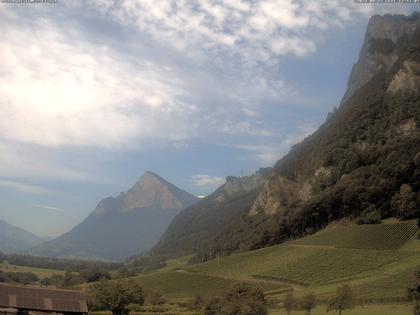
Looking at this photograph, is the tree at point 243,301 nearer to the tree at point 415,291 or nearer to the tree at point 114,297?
the tree at point 114,297

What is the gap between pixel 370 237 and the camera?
128500 mm

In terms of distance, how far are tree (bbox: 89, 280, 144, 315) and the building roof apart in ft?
50.8

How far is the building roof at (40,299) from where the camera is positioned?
6400 centimetres

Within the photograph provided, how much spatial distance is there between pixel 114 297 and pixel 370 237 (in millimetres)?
67147

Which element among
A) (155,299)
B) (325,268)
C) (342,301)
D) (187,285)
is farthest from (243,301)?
(187,285)

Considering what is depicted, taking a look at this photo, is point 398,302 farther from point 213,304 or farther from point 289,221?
point 289,221

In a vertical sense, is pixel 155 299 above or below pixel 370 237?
below

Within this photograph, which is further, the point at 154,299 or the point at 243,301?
the point at 154,299

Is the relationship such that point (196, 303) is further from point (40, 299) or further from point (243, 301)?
point (40, 299)

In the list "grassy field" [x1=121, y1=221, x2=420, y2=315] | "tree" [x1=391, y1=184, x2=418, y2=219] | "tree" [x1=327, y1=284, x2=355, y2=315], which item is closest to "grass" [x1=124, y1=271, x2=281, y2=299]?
"grassy field" [x1=121, y1=221, x2=420, y2=315]

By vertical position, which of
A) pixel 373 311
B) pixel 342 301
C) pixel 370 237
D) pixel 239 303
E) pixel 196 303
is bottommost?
pixel 373 311

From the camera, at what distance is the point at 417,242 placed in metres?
119

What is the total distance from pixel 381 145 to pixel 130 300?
120 m

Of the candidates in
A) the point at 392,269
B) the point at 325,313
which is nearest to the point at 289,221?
the point at 392,269
